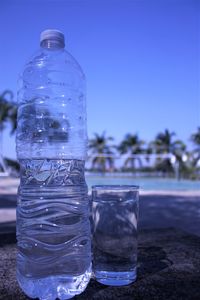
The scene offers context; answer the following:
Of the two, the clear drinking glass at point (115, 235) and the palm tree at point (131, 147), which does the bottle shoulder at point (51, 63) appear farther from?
the palm tree at point (131, 147)

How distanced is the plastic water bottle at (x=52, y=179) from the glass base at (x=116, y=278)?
4.2 inches

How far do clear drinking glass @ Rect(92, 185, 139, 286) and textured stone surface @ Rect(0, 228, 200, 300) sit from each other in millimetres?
94

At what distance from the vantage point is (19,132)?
269 cm

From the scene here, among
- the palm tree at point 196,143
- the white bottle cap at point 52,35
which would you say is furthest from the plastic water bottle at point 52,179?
the palm tree at point 196,143

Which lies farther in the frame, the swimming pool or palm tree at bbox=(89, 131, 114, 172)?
palm tree at bbox=(89, 131, 114, 172)

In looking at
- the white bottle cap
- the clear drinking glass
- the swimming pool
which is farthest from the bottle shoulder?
the swimming pool

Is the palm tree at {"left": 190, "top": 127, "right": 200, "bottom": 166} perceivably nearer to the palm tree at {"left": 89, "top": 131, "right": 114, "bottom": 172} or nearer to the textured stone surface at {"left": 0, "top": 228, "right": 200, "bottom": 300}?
the palm tree at {"left": 89, "top": 131, "right": 114, "bottom": 172}

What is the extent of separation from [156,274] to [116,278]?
0.39 m

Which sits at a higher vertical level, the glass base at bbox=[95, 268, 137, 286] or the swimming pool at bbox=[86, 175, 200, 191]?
the glass base at bbox=[95, 268, 137, 286]

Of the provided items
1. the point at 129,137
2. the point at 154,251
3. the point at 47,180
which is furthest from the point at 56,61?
the point at 129,137

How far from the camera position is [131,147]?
157 ft

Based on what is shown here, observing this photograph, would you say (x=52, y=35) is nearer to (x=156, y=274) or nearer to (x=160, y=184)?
(x=156, y=274)

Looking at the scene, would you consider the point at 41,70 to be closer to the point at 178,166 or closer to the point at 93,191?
the point at 93,191

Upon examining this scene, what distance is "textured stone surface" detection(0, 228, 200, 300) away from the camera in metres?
2.19
